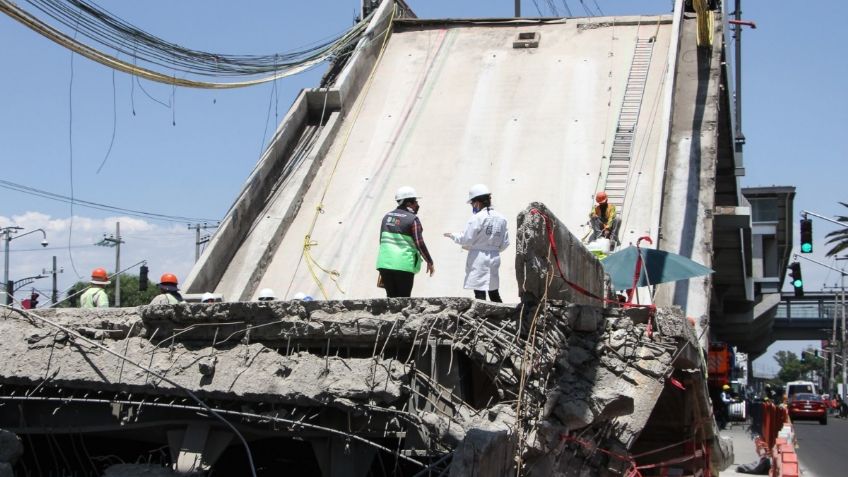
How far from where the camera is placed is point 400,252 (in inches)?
339

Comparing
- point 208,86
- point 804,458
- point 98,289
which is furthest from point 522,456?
point 804,458

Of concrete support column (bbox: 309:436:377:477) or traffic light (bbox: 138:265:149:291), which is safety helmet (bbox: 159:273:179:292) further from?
traffic light (bbox: 138:265:149:291)

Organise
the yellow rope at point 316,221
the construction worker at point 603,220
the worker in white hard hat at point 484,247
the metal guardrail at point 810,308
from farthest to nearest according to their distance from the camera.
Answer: the metal guardrail at point 810,308, the yellow rope at point 316,221, the construction worker at point 603,220, the worker in white hard hat at point 484,247

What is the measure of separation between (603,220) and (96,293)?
5373 millimetres

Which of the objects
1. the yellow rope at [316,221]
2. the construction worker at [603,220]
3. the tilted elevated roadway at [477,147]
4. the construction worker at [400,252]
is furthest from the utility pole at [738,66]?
the construction worker at [400,252]

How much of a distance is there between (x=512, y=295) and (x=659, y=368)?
4898 mm

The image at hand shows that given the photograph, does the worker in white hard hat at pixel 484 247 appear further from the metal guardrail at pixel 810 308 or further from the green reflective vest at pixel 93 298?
the metal guardrail at pixel 810 308

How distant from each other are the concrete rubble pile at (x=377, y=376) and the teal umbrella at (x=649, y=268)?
288 centimetres

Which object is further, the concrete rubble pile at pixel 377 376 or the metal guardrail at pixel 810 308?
the metal guardrail at pixel 810 308

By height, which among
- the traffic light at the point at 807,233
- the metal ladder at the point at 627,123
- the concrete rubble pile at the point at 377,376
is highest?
the metal ladder at the point at 627,123

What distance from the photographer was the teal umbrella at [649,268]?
9.84 m

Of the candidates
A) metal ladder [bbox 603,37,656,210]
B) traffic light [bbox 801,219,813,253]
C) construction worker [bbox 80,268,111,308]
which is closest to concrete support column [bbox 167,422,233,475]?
construction worker [bbox 80,268,111,308]

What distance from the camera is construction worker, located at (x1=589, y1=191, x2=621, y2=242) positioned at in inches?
454

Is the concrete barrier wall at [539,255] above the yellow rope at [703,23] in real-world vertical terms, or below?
below
